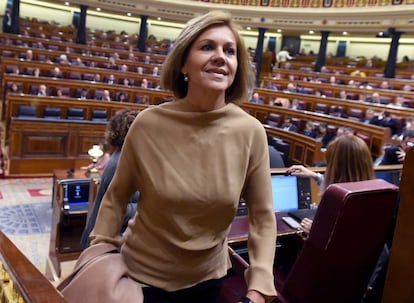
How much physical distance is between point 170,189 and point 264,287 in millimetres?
333

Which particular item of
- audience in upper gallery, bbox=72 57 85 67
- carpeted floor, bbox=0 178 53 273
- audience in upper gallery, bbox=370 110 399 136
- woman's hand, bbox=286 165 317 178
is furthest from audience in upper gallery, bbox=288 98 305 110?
woman's hand, bbox=286 165 317 178

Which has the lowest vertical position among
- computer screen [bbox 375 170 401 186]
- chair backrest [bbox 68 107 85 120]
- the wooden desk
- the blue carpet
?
the blue carpet

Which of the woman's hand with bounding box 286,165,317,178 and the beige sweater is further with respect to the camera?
the woman's hand with bounding box 286,165,317,178

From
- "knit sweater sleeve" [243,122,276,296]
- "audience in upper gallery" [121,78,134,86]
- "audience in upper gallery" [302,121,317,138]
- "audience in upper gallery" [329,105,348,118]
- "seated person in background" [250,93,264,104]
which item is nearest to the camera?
"knit sweater sleeve" [243,122,276,296]

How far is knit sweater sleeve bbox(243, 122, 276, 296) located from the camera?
108 centimetres

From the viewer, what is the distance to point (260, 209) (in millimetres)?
1113

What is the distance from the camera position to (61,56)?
10.4 m

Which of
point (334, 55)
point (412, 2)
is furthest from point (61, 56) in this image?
point (334, 55)

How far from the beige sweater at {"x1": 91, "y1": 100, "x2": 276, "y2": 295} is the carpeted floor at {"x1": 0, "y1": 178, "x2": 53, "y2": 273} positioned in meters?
2.74

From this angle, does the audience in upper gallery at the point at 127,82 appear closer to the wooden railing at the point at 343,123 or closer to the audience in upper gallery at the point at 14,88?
the audience in upper gallery at the point at 14,88

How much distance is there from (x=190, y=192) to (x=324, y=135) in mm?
6064

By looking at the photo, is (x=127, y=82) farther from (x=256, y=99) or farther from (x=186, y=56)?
(x=186, y=56)

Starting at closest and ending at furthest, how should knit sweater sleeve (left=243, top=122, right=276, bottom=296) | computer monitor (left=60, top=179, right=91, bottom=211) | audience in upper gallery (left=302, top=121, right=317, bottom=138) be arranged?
knit sweater sleeve (left=243, top=122, right=276, bottom=296) → computer monitor (left=60, top=179, right=91, bottom=211) → audience in upper gallery (left=302, top=121, right=317, bottom=138)

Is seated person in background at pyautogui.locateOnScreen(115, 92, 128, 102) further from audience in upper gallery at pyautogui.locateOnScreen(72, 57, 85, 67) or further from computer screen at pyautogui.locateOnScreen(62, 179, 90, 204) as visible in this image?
computer screen at pyautogui.locateOnScreen(62, 179, 90, 204)
